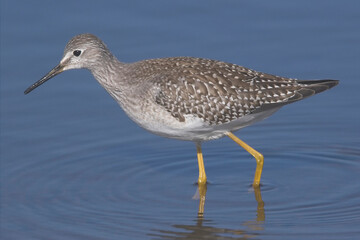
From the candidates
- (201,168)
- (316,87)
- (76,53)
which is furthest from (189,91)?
(316,87)

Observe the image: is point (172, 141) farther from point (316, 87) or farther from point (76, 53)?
point (316, 87)

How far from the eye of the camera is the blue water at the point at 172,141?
13516 millimetres

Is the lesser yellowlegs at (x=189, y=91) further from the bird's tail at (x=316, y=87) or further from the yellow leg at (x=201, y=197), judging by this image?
the yellow leg at (x=201, y=197)

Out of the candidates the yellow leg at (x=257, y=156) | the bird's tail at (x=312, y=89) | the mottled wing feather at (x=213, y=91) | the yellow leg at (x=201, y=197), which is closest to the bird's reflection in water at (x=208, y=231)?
the yellow leg at (x=201, y=197)

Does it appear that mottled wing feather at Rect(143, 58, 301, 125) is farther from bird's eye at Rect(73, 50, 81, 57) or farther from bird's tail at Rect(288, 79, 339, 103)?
bird's eye at Rect(73, 50, 81, 57)

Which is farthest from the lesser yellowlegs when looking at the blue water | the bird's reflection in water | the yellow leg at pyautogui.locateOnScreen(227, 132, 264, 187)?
the bird's reflection in water

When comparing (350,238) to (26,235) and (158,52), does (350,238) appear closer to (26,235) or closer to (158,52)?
(26,235)

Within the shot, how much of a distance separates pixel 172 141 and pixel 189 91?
2.57 metres

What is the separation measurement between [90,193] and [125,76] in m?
2.06

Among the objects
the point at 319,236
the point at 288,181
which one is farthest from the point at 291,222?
the point at 288,181

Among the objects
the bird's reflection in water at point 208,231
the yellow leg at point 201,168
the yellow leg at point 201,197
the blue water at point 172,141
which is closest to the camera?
the bird's reflection in water at point 208,231

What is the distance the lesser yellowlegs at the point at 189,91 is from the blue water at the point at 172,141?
1.04 m

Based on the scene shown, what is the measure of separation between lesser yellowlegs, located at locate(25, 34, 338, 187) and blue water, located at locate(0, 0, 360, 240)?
104 centimetres

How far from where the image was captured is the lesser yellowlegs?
562 inches
